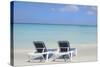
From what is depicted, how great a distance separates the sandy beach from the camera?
3.13m

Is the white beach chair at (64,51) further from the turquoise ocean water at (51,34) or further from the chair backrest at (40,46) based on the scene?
the chair backrest at (40,46)

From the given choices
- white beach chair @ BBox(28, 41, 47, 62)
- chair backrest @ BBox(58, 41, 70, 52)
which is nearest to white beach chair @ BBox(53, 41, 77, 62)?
chair backrest @ BBox(58, 41, 70, 52)

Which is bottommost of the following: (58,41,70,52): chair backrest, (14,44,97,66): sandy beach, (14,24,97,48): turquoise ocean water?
(14,44,97,66): sandy beach

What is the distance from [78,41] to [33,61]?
0.84 m

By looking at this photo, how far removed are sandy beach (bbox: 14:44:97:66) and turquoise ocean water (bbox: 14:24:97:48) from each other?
68 mm

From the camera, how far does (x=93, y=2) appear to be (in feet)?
11.5

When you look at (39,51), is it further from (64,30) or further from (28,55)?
(64,30)

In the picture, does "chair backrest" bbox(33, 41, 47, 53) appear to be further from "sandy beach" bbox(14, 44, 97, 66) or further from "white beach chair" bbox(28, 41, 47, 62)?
"sandy beach" bbox(14, 44, 97, 66)

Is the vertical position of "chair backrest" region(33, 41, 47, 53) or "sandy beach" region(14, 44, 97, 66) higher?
"chair backrest" region(33, 41, 47, 53)

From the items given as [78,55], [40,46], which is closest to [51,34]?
[40,46]

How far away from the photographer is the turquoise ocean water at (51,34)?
317cm

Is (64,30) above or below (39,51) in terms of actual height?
above

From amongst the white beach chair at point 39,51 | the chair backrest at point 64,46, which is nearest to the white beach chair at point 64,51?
the chair backrest at point 64,46
